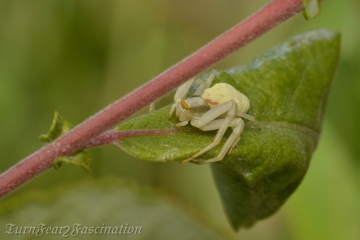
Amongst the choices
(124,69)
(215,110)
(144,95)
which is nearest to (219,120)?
(215,110)

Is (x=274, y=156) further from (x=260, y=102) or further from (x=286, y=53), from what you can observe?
(x=286, y=53)

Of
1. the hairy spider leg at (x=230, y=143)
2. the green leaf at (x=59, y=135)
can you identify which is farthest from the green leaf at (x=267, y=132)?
the green leaf at (x=59, y=135)

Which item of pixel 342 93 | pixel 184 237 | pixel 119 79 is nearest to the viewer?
pixel 184 237

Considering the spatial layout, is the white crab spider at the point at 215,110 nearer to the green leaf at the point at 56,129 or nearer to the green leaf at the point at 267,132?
the green leaf at the point at 267,132

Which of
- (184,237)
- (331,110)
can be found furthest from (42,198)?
(331,110)

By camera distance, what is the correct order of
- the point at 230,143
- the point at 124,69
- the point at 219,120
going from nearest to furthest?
1. the point at 230,143
2. the point at 219,120
3. the point at 124,69

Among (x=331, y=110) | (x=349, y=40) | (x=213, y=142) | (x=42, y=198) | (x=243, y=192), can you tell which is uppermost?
(x=213, y=142)

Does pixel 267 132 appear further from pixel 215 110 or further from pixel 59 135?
pixel 59 135
